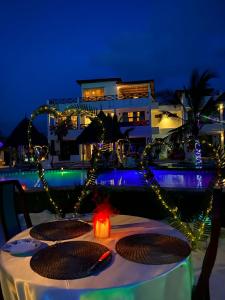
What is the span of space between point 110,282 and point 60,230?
3.34 ft

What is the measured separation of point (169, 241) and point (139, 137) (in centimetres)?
2459

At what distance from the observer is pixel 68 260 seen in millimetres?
1875

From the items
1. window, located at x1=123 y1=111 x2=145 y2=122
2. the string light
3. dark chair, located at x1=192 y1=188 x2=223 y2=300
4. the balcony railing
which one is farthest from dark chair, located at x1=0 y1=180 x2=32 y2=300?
window, located at x1=123 y1=111 x2=145 y2=122

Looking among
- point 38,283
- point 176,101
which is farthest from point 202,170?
point 38,283

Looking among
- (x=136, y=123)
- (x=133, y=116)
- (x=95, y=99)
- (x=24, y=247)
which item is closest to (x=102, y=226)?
(x=24, y=247)

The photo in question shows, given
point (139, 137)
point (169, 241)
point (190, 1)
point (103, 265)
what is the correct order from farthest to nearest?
point (139, 137), point (190, 1), point (169, 241), point (103, 265)

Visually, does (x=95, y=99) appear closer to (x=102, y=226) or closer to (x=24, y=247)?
(x=102, y=226)

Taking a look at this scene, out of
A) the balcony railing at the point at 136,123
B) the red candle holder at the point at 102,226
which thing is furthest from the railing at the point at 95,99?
the red candle holder at the point at 102,226

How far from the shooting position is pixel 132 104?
89.1 feet

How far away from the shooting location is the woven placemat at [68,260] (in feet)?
5.59

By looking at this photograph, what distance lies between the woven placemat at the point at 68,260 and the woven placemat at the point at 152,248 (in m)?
0.14

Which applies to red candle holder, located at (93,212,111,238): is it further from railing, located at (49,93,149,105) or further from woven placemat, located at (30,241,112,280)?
railing, located at (49,93,149,105)

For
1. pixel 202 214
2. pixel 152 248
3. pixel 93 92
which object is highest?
pixel 93 92

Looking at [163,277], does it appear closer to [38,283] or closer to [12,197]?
[38,283]
